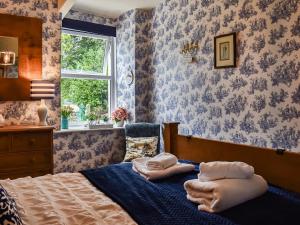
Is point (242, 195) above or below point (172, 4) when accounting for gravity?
below

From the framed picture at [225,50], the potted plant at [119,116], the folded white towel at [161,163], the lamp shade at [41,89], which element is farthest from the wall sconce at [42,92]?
the framed picture at [225,50]

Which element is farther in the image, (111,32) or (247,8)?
(111,32)

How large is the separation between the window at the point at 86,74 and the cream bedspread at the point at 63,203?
2.35 m

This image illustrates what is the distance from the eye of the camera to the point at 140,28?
4301 mm

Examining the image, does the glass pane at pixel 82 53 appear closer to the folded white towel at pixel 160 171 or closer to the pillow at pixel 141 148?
the pillow at pixel 141 148

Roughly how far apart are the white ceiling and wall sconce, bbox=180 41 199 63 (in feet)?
2.89

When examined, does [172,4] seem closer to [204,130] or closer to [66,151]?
[204,130]

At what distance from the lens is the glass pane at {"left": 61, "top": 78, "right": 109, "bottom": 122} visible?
13.9ft

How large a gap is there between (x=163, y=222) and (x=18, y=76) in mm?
2754

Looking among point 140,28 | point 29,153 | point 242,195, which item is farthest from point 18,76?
point 242,195

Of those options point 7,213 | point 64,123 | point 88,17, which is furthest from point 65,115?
point 7,213

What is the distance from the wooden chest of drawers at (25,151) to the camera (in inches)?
114

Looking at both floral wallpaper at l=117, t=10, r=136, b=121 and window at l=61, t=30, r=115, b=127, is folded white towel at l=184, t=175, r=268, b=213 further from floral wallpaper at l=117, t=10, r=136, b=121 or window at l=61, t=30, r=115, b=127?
window at l=61, t=30, r=115, b=127

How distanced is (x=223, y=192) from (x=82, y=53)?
11.2 feet
